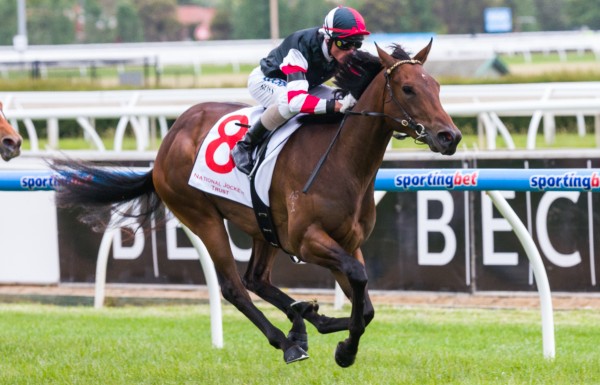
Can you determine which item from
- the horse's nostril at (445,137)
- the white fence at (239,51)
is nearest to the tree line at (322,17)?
the white fence at (239,51)

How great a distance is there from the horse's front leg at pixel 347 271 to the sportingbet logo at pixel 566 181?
1.04 metres

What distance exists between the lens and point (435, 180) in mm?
5590

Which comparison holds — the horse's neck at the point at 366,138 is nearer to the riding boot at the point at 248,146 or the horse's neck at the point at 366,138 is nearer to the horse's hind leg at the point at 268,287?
the riding boot at the point at 248,146

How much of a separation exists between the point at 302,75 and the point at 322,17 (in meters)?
37.5

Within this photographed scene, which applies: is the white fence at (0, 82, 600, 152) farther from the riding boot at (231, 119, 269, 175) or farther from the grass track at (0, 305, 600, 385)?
the riding boot at (231, 119, 269, 175)

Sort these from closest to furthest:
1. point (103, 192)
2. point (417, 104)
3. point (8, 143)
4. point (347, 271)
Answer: point (417, 104), point (347, 271), point (8, 143), point (103, 192)

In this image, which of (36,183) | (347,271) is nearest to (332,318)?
(347,271)

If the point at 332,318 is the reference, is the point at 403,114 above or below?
above

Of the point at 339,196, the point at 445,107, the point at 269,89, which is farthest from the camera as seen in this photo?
the point at 445,107

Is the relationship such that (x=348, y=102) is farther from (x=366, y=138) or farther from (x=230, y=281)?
(x=230, y=281)

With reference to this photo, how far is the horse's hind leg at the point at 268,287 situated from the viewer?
5.26 metres

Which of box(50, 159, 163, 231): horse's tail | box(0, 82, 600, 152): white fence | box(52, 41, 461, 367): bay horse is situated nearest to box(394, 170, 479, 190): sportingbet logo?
box(52, 41, 461, 367): bay horse

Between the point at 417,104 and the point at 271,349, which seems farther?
the point at 271,349

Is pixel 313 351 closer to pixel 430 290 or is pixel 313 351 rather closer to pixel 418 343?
pixel 418 343
